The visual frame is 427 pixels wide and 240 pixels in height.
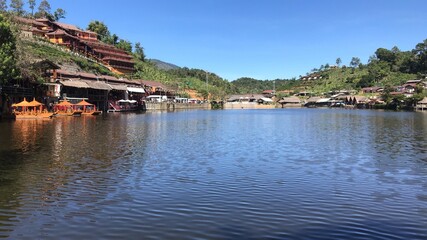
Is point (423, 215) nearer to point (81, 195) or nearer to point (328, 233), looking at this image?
point (328, 233)

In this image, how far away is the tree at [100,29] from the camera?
15450 cm

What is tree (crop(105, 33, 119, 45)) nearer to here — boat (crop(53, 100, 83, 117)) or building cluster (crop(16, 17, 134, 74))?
building cluster (crop(16, 17, 134, 74))

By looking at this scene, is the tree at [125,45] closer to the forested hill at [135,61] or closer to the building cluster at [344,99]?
the forested hill at [135,61]

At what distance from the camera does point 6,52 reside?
4925 cm

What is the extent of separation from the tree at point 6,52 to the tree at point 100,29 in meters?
107

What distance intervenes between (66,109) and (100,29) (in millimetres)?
91056

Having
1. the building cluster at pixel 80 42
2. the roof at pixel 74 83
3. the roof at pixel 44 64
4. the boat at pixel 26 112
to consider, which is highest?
the building cluster at pixel 80 42

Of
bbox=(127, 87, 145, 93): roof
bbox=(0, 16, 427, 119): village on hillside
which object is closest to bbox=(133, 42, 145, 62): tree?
bbox=(0, 16, 427, 119): village on hillside

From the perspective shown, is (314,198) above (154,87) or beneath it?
beneath

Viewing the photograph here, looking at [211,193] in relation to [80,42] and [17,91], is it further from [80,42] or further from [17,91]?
[80,42]

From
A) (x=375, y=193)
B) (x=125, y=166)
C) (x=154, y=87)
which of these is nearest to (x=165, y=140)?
(x=125, y=166)

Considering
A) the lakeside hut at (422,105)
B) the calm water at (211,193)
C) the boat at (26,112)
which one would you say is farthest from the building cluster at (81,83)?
the lakeside hut at (422,105)

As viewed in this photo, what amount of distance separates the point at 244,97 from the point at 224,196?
181771mm

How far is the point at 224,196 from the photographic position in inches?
545
